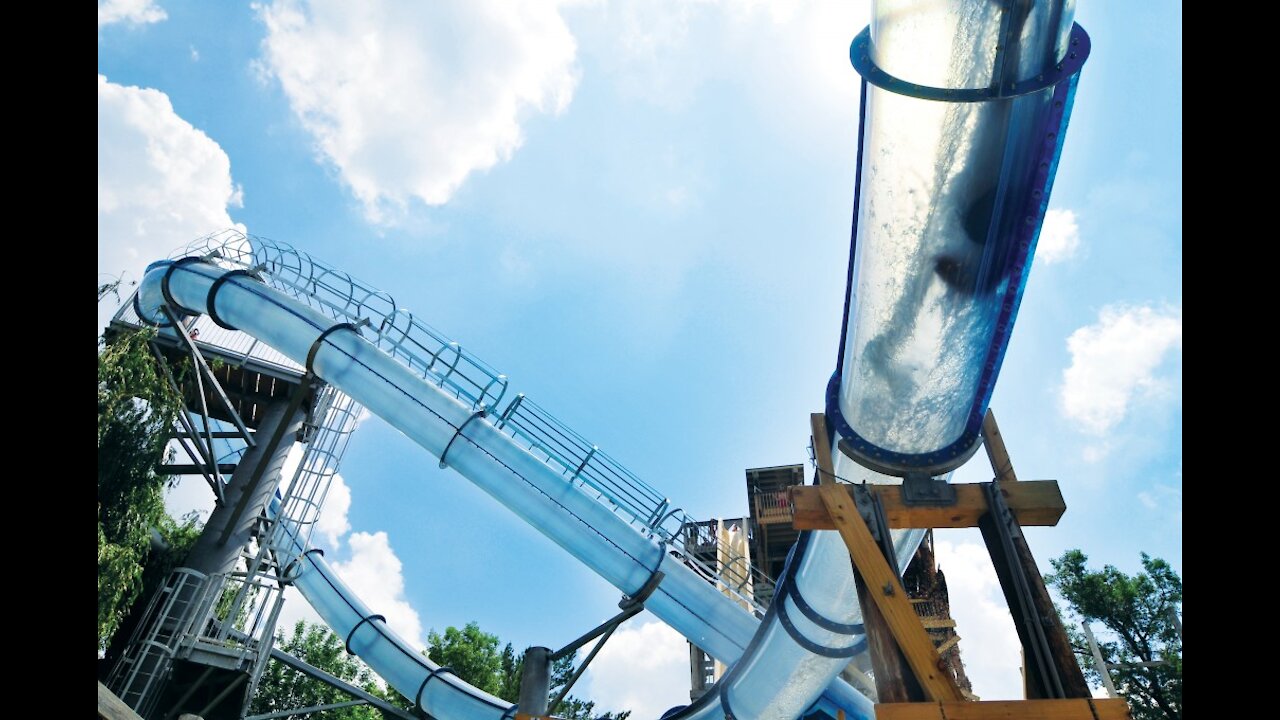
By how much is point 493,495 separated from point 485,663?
22.4m

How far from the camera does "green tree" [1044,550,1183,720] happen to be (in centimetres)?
2102

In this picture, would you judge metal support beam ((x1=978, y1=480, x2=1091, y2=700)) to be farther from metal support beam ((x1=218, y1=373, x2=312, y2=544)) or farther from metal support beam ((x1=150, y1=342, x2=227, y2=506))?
metal support beam ((x1=150, y1=342, x2=227, y2=506))

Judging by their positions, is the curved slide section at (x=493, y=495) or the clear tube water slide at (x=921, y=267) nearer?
the clear tube water slide at (x=921, y=267)

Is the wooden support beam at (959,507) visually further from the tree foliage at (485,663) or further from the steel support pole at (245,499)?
the tree foliage at (485,663)

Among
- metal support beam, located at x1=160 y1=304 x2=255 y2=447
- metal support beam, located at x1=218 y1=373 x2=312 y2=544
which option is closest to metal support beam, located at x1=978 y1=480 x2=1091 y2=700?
metal support beam, located at x1=218 y1=373 x2=312 y2=544

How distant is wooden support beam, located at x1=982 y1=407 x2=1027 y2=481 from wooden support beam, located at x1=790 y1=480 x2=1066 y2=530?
0.10m

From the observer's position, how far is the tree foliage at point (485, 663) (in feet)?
89.9

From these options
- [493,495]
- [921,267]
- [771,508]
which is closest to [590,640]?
[493,495]

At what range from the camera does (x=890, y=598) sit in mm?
3373

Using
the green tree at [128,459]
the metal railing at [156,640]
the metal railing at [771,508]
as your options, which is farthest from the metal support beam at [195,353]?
the metal railing at [771,508]

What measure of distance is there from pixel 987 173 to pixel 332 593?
469 inches

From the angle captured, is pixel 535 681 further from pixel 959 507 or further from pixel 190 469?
pixel 190 469

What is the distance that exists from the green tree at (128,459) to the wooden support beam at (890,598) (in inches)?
381
